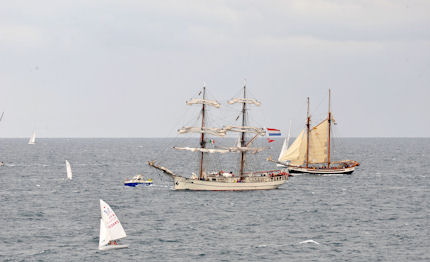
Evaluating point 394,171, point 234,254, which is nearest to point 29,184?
point 234,254

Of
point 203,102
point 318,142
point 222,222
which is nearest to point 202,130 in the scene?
point 203,102

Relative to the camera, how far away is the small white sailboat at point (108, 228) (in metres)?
52.5

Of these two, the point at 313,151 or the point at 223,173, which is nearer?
the point at 223,173

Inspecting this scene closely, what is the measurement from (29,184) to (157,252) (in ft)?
203

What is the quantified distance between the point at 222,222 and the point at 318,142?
6723 cm

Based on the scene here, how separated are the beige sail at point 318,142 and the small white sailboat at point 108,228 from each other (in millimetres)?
81067

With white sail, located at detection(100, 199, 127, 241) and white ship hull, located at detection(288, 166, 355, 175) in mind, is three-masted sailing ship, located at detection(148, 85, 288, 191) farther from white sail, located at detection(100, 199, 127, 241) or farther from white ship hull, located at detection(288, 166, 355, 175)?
white sail, located at detection(100, 199, 127, 241)

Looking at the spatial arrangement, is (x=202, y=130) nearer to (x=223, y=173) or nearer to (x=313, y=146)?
(x=223, y=173)

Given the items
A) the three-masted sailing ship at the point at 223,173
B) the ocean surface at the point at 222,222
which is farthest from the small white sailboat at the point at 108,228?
the three-masted sailing ship at the point at 223,173

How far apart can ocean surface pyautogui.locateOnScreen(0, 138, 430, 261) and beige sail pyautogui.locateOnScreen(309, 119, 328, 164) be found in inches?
833

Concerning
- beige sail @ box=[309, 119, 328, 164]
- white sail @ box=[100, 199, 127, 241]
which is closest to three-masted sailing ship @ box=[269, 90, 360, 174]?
beige sail @ box=[309, 119, 328, 164]

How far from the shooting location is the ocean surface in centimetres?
5272

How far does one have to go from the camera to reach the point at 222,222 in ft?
222

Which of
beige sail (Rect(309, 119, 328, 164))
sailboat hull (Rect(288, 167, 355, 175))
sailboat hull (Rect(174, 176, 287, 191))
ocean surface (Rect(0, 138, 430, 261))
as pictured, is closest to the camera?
ocean surface (Rect(0, 138, 430, 261))
